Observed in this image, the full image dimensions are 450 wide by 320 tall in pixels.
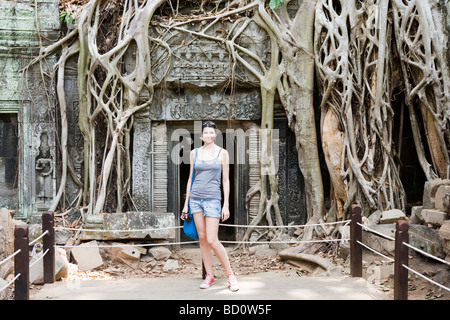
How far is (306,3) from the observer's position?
612cm

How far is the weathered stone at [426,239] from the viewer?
4.42 metres

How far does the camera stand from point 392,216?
5.11 m

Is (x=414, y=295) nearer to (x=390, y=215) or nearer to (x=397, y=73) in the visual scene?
(x=390, y=215)

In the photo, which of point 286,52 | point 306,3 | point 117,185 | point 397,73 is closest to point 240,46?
point 286,52

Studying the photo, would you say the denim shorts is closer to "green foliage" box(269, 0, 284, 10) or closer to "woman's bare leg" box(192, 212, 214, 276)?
"woman's bare leg" box(192, 212, 214, 276)

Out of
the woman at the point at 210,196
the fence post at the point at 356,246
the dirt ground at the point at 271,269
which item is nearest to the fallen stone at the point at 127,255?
the dirt ground at the point at 271,269

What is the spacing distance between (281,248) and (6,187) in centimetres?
368

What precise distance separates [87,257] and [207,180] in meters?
2.42

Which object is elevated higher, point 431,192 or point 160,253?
point 431,192

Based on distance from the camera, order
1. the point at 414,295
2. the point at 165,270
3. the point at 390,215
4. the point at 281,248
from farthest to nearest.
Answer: the point at 281,248 → the point at 165,270 → the point at 390,215 → the point at 414,295

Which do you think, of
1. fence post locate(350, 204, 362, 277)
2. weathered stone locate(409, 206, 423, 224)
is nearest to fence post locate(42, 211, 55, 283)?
fence post locate(350, 204, 362, 277)

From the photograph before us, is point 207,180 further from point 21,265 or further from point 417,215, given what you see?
point 417,215

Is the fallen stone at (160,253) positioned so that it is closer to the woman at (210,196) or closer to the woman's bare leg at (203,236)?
the woman's bare leg at (203,236)

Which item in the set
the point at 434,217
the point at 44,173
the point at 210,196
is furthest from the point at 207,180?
the point at 44,173
